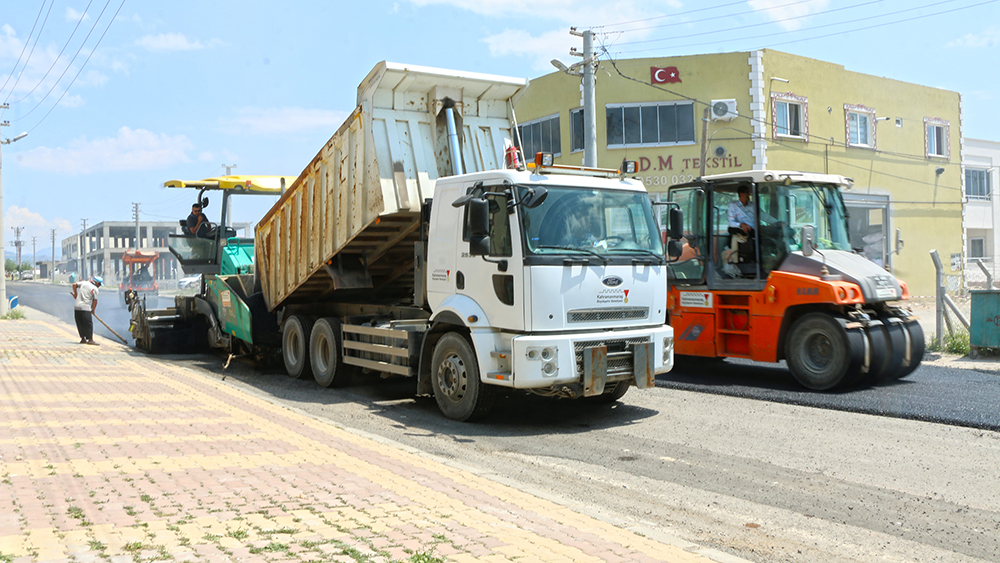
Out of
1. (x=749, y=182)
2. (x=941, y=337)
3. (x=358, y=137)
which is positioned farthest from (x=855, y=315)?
(x=358, y=137)

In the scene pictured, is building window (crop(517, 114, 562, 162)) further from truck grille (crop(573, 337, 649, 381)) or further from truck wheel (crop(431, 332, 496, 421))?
truck grille (crop(573, 337, 649, 381))

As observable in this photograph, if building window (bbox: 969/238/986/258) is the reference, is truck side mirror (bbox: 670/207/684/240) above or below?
below

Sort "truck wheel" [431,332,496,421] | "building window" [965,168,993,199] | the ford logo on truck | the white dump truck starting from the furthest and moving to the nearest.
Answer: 1. "building window" [965,168,993,199]
2. "truck wheel" [431,332,496,421]
3. the ford logo on truck
4. the white dump truck

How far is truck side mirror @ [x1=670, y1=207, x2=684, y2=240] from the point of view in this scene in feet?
30.0

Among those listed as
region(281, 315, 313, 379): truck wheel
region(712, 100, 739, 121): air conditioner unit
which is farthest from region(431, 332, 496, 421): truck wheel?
region(712, 100, 739, 121): air conditioner unit

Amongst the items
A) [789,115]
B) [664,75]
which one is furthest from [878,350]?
[789,115]

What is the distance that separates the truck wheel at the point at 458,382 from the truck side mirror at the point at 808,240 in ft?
A: 14.8

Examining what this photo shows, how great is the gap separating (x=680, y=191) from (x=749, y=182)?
110 cm

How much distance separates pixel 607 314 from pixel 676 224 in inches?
75.8

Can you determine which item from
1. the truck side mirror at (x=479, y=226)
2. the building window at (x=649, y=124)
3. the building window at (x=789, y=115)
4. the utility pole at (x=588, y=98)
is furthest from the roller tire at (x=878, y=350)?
the building window at (x=789, y=115)

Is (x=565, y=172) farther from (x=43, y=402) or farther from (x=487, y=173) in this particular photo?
(x=43, y=402)

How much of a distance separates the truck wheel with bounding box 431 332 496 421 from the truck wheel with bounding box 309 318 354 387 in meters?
2.60

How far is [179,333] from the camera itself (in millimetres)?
15664

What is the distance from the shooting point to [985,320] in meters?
12.1
